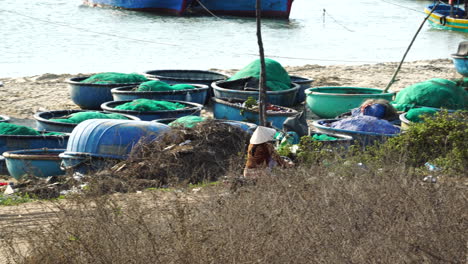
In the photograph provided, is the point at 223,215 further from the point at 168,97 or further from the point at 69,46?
the point at 69,46

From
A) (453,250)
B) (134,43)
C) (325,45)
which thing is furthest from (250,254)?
(325,45)

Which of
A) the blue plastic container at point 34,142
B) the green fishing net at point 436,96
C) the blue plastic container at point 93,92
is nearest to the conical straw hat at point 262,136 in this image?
the blue plastic container at point 34,142

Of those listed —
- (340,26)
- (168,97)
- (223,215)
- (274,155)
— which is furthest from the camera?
(340,26)

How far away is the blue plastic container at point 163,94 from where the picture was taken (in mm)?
13344

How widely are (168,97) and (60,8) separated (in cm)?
3636

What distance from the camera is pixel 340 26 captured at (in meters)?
45.5

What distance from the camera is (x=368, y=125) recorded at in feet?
34.2

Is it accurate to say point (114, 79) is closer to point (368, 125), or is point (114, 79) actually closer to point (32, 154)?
point (32, 154)

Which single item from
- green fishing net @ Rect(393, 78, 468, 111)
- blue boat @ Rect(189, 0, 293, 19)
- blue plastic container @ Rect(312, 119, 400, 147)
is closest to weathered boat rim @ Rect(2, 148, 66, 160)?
blue plastic container @ Rect(312, 119, 400, 147)

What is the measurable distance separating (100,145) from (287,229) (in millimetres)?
4922

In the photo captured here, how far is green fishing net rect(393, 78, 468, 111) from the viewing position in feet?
40.3

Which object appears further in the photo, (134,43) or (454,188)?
(134,43)

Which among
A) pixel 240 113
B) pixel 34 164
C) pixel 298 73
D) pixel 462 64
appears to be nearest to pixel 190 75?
pixel 240 113

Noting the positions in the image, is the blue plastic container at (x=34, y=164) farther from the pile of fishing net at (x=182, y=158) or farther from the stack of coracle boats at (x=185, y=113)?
the pile of fishing net at (x=182, y=158)
